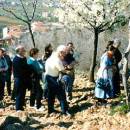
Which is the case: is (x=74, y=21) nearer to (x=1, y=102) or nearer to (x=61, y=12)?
(x=61, y=12)

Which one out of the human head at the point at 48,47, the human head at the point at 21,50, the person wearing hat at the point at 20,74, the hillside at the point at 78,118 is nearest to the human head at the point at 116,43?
the hillside at the point at 78,118

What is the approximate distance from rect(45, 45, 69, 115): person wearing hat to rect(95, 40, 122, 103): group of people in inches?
59.1

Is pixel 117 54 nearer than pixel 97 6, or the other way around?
pixel 117 54

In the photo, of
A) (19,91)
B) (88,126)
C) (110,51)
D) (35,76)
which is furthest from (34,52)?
(88,126)

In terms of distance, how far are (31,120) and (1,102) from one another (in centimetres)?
271

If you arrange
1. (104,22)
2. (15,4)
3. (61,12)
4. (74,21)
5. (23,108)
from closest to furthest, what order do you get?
(23,108)
(104,22)
(74,21)
(61,12)
(15,4)

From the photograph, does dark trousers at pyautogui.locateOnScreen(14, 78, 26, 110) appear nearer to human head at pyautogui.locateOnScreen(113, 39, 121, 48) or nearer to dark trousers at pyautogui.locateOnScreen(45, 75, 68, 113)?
dark trousers at pyautogui.locateOnScreen(45, 75, 68, 113)

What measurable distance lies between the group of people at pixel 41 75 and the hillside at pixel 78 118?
339 mm

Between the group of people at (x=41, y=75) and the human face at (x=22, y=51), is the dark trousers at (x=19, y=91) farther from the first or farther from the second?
the human face at (x=22, y=51)

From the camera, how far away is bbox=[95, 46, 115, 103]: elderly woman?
14336 millimetres

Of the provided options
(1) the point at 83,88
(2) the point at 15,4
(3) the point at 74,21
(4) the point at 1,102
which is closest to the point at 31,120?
(4) the point at 1,102

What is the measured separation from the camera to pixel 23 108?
14.3 m

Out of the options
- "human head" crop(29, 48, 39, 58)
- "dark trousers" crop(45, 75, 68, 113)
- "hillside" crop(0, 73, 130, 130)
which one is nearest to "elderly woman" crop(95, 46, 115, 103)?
"hillside" crop(0, 73, 130, 130)

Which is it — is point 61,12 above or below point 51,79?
above
